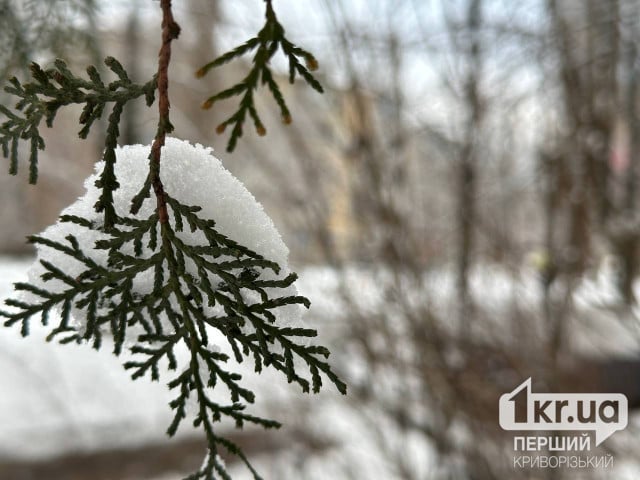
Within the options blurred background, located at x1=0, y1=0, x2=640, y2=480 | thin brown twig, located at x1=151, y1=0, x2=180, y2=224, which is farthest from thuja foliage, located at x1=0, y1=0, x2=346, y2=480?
blurred background, located at x1=0, y1=0, x2=640, y2=480

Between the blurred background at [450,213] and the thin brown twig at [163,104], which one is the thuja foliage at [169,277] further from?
the blurred background at [450,213]

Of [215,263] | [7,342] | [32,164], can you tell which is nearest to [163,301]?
[215,263]

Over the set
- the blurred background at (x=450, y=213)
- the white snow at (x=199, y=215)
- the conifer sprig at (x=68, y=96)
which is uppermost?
the blurred background at (x=450, y=213)

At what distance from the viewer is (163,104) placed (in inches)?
20.3

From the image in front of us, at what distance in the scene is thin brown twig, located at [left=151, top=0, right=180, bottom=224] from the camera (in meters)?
0.52

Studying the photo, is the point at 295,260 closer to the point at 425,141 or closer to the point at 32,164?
the point at 425,141

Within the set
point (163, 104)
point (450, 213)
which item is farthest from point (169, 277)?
point (450, 213)

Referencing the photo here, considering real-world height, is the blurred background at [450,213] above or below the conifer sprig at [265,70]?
above

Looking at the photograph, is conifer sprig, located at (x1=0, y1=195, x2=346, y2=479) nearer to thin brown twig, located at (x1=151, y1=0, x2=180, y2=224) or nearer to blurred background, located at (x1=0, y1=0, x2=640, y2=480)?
thin brown twig, located at (x1=151, y1=0, x2=180, y2=224)

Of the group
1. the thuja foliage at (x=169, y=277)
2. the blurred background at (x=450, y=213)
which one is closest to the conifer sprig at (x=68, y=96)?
the thuja foliage at (x=169, y=277)

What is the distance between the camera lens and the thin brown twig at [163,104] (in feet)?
1.70

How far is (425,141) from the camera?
3389 mm

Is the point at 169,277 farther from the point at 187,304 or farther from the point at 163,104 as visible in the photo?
the point at 163,104

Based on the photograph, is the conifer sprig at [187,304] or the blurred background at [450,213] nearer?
the conifer sprig at [187,304]
